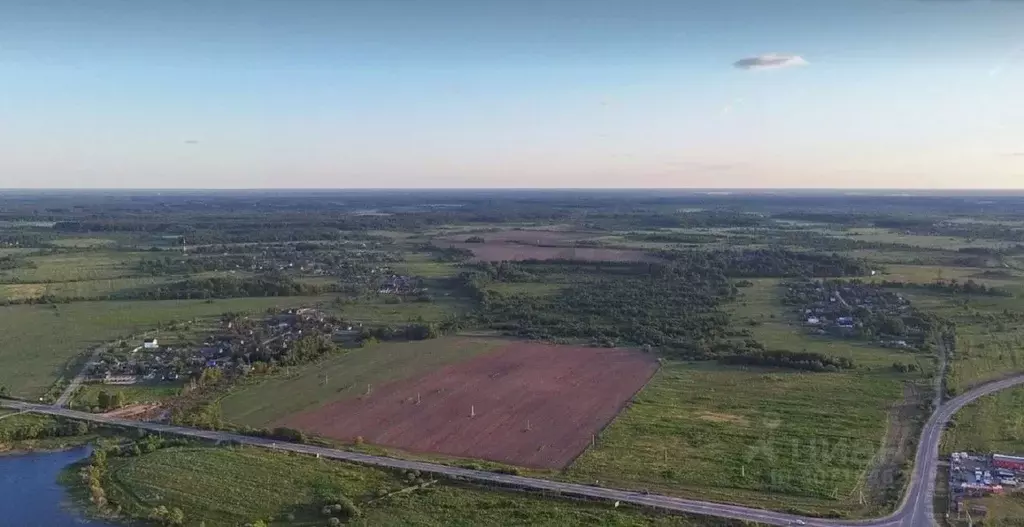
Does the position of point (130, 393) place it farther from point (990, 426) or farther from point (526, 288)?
point (990, 426)

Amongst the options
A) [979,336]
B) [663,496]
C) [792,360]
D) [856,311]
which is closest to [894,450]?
[663,496]

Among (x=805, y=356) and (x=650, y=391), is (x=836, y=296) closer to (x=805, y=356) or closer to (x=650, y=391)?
(x=805, y=356)

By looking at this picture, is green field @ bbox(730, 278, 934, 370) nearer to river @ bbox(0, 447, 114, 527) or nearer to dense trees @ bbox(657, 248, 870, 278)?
dense trees @ bbox(657, 248, 870, 278)

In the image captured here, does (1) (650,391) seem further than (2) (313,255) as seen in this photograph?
No

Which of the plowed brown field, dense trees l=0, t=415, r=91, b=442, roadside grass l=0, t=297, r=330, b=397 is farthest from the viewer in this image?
roadside grass l=0, t=297, r=330, b=397

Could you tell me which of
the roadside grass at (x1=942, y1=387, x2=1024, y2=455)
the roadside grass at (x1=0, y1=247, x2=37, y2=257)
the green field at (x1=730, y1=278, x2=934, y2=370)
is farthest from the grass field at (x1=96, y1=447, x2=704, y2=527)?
the roadside grass at (x1=0, y1=247, x2=37, y2=257)

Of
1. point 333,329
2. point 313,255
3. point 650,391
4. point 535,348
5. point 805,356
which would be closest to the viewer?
point 650,391

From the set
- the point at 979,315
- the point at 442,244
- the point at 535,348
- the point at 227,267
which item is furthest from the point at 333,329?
the point at 442,244

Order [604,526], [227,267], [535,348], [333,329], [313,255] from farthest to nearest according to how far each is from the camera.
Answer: [313,255]
[227,267]
[333,329]
[535,348]
[604,526]
